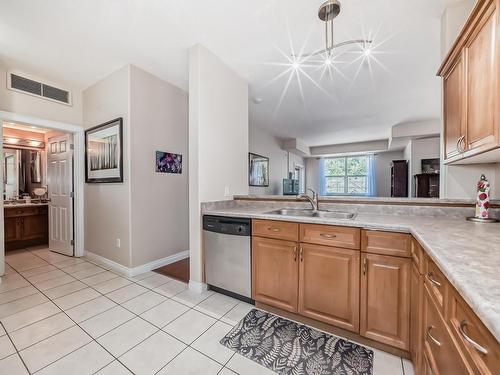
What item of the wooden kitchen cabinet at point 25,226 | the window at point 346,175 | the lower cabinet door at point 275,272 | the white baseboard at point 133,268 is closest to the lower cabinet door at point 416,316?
the lower cabinet door at point 275,272

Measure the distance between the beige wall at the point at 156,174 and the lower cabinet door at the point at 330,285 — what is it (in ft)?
7.02

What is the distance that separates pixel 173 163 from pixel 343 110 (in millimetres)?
3533

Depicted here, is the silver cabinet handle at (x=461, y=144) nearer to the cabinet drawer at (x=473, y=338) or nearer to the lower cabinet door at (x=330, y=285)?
the lower cabinet door at (x=330, y=285)

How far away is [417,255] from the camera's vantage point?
1242 mm

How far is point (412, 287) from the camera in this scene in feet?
4.36

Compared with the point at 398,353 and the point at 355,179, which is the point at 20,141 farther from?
the point at 355,179

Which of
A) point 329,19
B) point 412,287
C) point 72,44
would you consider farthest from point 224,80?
point 412,287

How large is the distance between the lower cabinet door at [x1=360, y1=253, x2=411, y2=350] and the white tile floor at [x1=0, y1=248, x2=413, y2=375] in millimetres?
160

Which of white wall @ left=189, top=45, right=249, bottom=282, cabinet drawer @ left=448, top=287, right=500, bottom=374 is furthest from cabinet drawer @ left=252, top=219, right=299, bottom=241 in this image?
cabinet drawer @ left=448, top=287, right=500, bottom=374

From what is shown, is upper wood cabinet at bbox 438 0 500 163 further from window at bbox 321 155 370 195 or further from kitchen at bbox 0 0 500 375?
window at bbox 321 155 370 195

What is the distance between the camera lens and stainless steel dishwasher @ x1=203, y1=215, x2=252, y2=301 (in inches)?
80.0

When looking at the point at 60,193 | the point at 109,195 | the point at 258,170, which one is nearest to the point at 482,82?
the point at 109,195

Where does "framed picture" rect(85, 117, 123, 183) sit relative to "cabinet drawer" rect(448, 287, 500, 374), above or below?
above

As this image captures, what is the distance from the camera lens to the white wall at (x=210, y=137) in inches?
89.9
